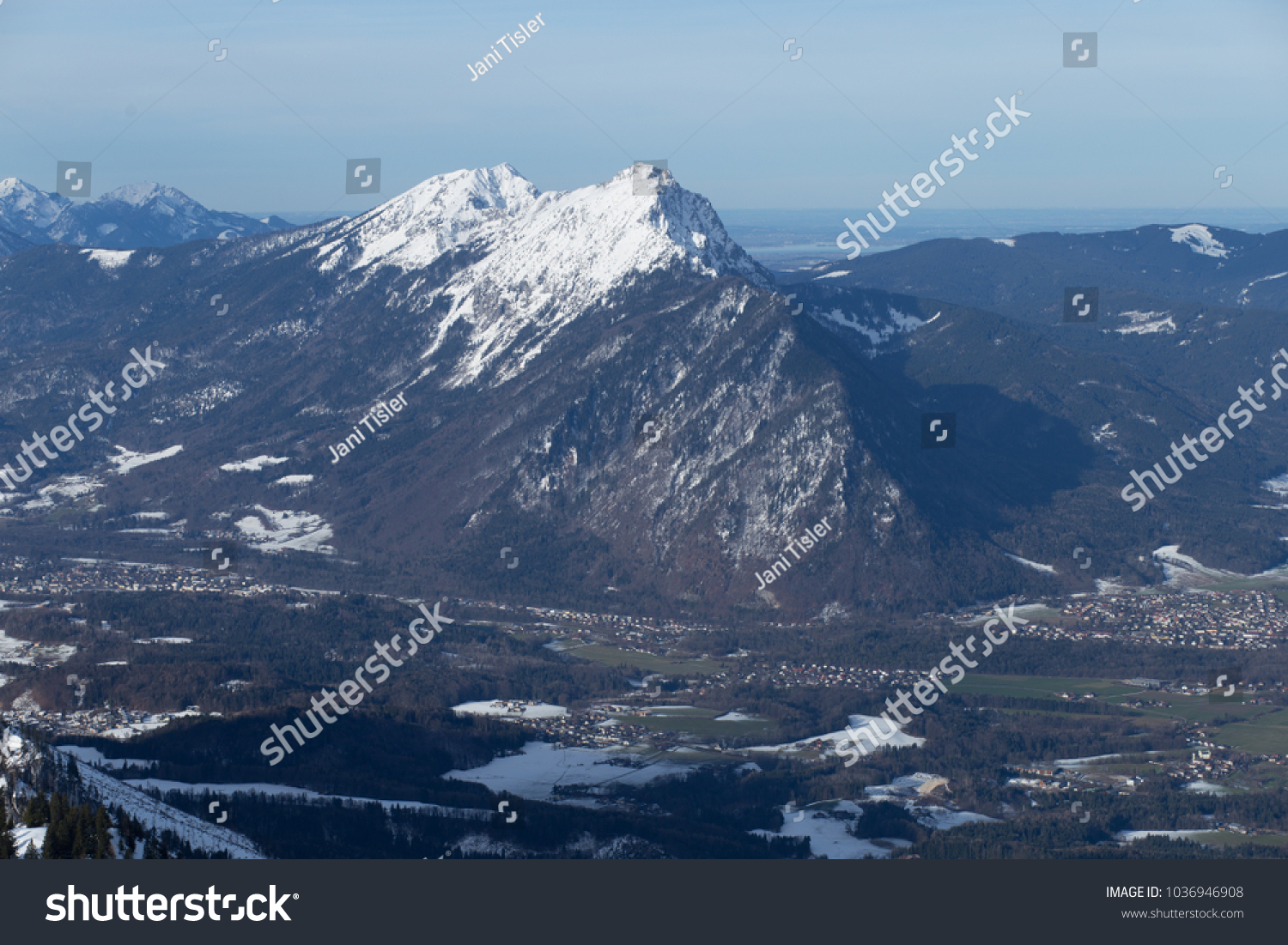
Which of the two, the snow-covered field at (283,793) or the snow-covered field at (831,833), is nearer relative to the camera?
the snow-covered field at (831,833)

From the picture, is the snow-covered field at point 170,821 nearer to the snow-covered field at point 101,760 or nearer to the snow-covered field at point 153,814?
the snow-covered field at point 153,814

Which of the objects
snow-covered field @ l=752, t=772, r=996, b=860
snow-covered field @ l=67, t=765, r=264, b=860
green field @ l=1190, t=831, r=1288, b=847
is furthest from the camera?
green field @ l=1190, t=831, r=1288, b=847

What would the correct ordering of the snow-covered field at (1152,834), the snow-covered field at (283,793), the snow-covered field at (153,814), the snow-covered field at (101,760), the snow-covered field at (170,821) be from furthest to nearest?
the snow-covered field at (101,760) < the snow-covered field at (1152,834) < the snow-covered field at (283,793) < the snow-covered field at (153,814) < the snow-covered field at (170,821)

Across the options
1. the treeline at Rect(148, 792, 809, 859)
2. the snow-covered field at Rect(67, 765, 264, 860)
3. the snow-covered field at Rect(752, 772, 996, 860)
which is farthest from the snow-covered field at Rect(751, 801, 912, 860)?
the snow-covered field at Rect(67, 765, 264, 860)

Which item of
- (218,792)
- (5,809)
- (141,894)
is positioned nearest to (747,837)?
(218,792)

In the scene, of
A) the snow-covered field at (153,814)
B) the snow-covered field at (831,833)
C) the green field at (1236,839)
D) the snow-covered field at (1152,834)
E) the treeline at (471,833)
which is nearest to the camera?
the snow-covered field at (153,814)

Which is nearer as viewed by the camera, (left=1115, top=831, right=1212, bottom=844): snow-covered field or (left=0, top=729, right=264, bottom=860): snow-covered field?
(left=0, top=729, right=264, bottom=860): snow-covered field

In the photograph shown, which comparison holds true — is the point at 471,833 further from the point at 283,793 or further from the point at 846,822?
the point at 846,822

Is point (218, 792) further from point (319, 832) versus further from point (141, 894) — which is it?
point (141, 894)

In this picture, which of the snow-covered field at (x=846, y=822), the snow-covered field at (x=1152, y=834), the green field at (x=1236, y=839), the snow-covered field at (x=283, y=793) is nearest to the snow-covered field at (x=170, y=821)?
the snow-covered field at (x=283, y=793)

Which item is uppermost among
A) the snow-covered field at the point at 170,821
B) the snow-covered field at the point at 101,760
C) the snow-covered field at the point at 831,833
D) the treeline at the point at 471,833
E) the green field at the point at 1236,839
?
the snow-covered field at the point at 101,760

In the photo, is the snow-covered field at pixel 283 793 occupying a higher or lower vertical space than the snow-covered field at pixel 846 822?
higher

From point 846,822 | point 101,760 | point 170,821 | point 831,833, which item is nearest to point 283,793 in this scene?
point 170,821

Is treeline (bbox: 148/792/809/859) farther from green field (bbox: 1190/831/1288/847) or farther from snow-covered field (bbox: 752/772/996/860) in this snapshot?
green field (bbox: 1190/831/1288/847)
